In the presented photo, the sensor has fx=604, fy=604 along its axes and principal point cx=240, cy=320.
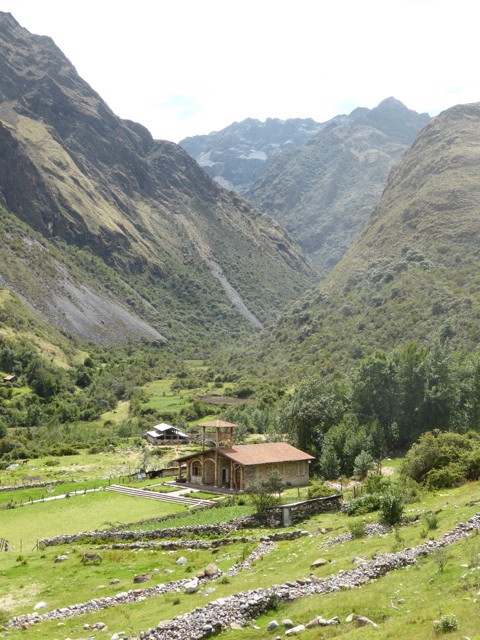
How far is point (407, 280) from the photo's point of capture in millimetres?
128000

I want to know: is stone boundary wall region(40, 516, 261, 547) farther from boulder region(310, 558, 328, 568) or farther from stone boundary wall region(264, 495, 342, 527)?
boulder region(310, 558, 328, 568)

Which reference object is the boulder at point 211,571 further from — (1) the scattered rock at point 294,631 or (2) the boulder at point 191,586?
(1) the scattered rock at point 294,631

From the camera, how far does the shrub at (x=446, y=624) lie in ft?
47.7

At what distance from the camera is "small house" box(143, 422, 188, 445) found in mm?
96250

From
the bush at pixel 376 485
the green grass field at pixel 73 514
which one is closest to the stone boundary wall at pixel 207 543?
the bush at pixel 376 485

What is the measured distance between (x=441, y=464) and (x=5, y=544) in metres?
28.1

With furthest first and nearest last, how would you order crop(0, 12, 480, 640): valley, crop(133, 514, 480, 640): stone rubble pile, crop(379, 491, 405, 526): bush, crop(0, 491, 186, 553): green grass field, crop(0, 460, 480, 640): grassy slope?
1. crop(0, 491, 186, 553): green grass field
2. crop(379, 491, 405, 526): bush
3. crop(0, 12, 480, 640): valley
4. crop(133, 514, 480, 640): stone rubble pile
5. crop(0, 460, 480, 640): grassy slope

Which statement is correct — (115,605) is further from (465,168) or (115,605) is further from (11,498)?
(465,168)

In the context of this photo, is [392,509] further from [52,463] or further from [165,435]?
[165,435]

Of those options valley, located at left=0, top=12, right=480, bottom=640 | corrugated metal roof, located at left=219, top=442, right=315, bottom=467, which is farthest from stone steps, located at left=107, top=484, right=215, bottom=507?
corrugated metal roof, located at left=219, top=442, right=315, bottom=467

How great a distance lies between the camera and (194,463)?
59.7 metres

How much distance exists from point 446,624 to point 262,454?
41298mm

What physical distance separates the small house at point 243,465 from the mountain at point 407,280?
48693 mm

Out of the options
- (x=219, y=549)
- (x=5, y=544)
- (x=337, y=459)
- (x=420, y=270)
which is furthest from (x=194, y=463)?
(x=420, y=270)
